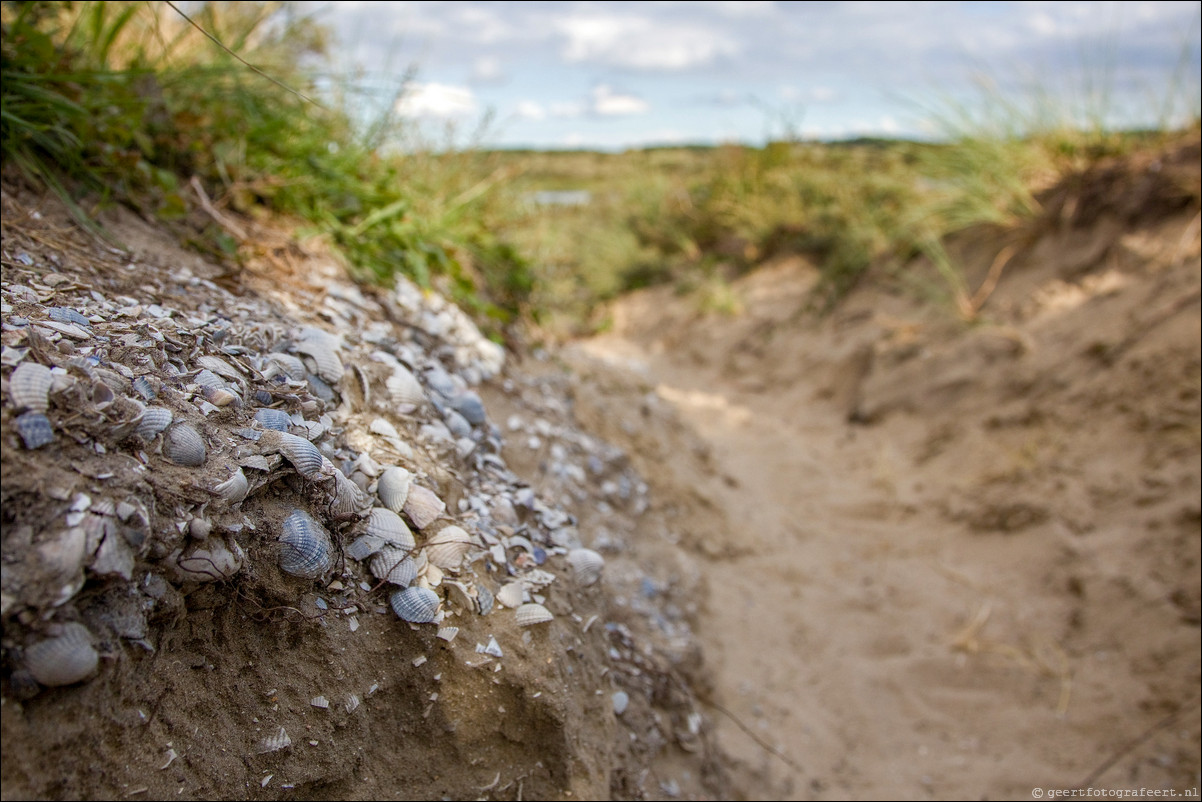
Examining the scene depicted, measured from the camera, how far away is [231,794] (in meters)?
1.19

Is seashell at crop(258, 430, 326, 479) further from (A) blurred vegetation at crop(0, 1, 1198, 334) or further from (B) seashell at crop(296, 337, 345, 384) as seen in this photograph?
(A) blurred vegetation at crop(0, 1, 1198, 334)

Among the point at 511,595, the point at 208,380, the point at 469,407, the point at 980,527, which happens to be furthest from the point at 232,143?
the point at 980,527

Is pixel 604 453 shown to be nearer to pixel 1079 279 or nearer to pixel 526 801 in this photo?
pixel 526 801

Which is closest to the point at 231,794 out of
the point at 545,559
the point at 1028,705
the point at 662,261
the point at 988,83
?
the point at 545,559

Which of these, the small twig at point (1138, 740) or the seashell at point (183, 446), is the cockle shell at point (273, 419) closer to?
the seashell at point (183, 446)

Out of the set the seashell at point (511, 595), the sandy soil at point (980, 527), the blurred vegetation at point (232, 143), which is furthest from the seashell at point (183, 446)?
the sandy soil at point (980, 527)

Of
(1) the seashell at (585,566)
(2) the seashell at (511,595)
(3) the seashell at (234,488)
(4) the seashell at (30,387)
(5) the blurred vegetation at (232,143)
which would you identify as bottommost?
(1) the seashell at (585,566)

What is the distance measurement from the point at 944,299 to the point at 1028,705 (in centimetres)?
327

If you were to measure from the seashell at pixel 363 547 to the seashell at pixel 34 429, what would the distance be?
0.50m

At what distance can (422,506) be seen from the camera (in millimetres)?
1540

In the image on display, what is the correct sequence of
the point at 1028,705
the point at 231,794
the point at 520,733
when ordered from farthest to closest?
the point at 1028,705 < the point at 520,733 < the point at 231,794

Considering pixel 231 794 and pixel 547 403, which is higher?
pixel 547 403

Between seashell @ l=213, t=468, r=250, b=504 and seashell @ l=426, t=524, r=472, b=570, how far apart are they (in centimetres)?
40

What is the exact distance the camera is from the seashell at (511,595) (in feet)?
5.13
